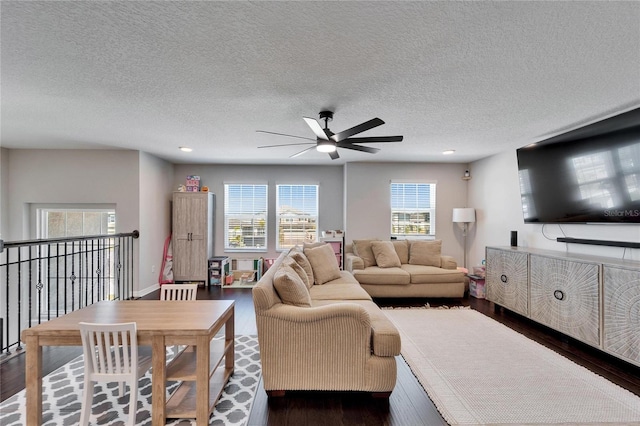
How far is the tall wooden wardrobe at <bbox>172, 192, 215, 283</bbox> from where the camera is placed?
566cm

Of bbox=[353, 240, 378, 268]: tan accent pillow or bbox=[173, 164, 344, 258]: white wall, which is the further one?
bbox=[173, 164, 344, 258]: white wall

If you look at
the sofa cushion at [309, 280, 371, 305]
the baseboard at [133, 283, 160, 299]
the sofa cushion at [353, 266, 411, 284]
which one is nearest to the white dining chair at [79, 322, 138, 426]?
the sofa cushion at [309, 280, 371, 305]

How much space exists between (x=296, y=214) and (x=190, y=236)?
2218 mm

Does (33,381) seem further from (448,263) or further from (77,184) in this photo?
(448,263)

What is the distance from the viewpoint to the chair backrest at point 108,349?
5.40 ft

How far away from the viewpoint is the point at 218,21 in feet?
5.41

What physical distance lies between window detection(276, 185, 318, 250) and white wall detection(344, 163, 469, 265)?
0.83m

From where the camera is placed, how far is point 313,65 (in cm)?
212

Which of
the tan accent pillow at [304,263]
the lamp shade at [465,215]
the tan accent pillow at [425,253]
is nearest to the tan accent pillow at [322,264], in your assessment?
the tan accent pillow at [304,263]

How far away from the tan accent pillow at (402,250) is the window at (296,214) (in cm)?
189

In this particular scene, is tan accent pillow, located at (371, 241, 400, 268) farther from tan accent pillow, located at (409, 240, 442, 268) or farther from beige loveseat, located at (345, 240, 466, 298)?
tan accent pillow, located at (409, 240, 442, 268)

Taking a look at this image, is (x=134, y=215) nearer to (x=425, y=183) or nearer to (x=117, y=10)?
(x=117, y=10)

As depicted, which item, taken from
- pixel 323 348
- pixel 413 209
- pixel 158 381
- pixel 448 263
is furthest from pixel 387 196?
pixel 158 381

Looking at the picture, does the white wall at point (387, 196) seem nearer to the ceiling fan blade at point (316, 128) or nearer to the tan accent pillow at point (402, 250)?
the tan accent pillow at point (402, 250)
